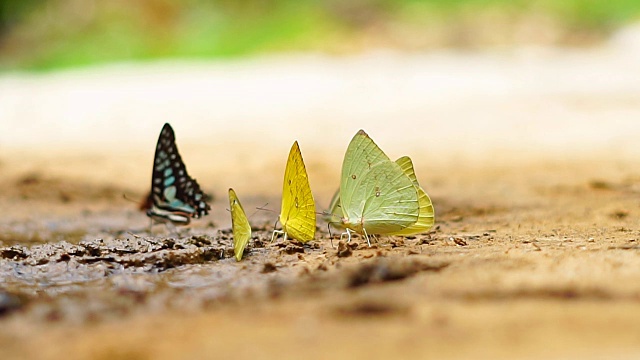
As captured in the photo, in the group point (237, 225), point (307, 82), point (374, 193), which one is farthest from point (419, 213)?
point (307, 82)

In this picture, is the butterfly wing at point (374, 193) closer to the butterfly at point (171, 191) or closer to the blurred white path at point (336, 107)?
the butterfly at point (171, 191)

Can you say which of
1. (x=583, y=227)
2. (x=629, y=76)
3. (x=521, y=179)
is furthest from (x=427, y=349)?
(x=629, y=76)

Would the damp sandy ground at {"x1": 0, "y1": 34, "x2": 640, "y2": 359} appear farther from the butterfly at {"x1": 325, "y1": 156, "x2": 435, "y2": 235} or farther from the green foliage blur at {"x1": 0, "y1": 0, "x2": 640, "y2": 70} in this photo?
the green foliage blur at {"x1": 0, "y1": 0, "x2": 640, "y2": 70}

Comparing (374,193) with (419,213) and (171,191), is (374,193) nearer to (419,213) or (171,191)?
(419,213)

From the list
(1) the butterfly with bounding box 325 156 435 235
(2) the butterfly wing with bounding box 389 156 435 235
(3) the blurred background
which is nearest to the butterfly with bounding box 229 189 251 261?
(1) the butterfly with bounding box 325 156 435 235

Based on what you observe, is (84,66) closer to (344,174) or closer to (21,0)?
(21,0)

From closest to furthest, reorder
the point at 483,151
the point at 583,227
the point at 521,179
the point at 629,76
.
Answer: the point at 583,227 → the point at 521,179 → the point at 483,151 → the point at 629,76

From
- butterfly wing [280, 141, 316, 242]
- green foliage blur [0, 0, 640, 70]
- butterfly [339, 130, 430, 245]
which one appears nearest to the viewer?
butterfly wing [280, 141, 316, 242]
